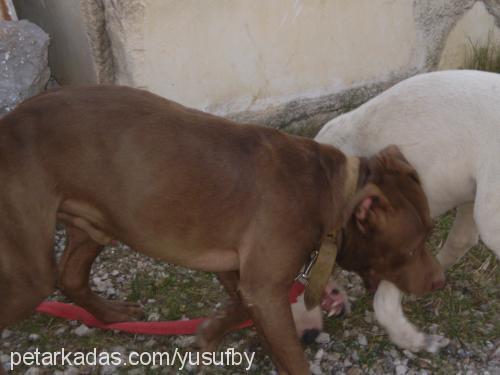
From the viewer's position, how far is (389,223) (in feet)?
8.75

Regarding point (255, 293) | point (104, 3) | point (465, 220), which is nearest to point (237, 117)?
point (104, 3)

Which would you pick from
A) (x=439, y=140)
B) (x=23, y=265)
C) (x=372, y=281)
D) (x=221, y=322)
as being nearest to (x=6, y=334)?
(x=23, y=265)

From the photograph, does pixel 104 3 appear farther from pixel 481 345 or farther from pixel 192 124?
pixel 481 345

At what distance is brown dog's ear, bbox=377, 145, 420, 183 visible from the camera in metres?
2.61

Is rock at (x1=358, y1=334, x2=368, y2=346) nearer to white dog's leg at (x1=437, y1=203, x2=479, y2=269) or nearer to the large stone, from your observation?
white dog's leg at (x1=437, y1=203, x2=479, y2=269)

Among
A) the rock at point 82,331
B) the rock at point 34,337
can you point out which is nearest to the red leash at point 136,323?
the rock at point 82,331

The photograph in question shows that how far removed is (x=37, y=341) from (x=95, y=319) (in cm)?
30

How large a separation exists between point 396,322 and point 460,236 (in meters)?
0.67

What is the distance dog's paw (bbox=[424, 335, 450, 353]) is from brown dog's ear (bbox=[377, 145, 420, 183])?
842 millimetres

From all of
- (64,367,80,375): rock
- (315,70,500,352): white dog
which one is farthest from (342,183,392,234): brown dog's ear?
(64,367,80,375): rock

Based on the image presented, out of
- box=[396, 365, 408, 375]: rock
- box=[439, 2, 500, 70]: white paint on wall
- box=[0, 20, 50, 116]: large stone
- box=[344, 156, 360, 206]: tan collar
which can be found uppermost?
box=[0, 20, 50, 116]: large stone

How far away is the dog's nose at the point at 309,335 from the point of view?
3.00 metres

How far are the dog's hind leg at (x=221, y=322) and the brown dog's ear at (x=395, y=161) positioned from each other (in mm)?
841

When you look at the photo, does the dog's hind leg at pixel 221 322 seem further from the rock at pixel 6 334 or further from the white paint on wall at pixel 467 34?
the white paint on wall at pixel 467 34
